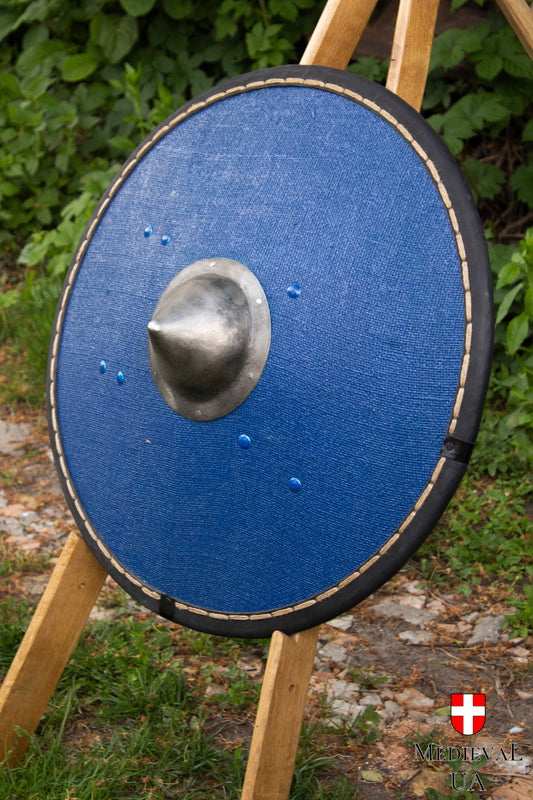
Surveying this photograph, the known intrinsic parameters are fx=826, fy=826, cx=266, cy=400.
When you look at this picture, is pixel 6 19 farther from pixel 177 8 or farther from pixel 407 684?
pixel 407 684

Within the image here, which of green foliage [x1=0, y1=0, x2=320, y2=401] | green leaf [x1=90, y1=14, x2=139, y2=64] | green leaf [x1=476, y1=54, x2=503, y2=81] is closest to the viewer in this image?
green leaf [x1=476, y1=54, x2=503, y2=81]

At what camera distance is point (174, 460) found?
1322 mm

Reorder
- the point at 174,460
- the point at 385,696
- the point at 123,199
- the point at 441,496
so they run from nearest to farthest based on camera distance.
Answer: the point at 441,496
the point at 174,460
the point at 123,199
the point at 385,696

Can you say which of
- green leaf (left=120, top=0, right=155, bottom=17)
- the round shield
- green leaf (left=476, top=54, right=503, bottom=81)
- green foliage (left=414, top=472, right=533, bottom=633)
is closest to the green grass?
the round shield

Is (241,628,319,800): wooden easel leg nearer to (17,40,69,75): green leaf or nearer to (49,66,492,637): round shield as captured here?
(49,66,492,637): round shield

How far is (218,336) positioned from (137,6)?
225cm

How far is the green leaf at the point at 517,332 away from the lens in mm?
2082

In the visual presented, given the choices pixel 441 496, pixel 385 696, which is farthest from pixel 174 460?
pixel 385 696

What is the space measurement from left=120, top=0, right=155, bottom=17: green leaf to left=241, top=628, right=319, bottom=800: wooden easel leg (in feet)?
8.30

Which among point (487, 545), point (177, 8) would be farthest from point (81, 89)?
point (487, 545)

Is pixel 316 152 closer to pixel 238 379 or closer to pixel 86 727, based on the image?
pixel 238 379

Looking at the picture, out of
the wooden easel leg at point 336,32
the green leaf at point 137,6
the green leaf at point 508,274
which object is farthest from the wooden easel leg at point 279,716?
the green leaf at point 137,6

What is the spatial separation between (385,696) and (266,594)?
0.59 metres

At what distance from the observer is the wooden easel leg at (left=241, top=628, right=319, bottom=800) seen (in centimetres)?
118
